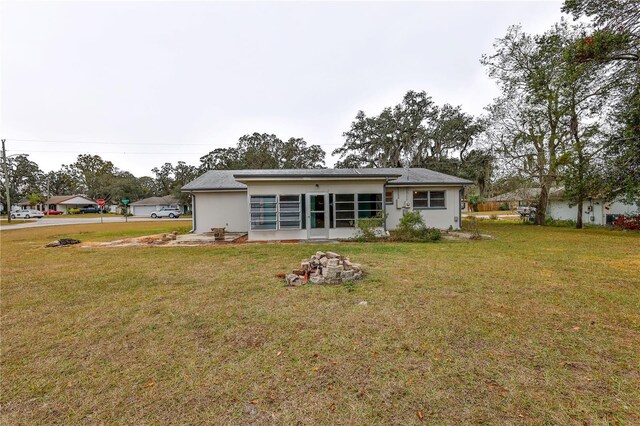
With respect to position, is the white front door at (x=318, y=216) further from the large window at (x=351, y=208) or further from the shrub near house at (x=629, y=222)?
the shrub near house at (x=629, y=222)

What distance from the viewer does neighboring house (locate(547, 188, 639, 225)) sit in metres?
16.0

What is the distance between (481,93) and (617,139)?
10995mm

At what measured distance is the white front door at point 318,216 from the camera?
11.0m

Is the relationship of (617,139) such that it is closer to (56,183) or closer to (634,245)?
(634,245)

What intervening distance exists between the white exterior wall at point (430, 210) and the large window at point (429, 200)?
6.3 inches

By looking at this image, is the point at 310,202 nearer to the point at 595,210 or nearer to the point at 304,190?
the point at 304,190

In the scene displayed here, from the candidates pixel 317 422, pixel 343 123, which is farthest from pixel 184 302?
pixel 343 123

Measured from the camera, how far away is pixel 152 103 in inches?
717

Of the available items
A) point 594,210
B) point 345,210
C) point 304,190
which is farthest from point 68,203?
point 594,210

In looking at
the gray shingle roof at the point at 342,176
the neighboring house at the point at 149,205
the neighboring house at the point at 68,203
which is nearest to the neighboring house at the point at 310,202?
the gray shingle roof at the point at 342,176

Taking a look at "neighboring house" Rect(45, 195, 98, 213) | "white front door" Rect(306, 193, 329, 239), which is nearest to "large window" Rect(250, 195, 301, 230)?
"white front door" Rect(306, 193, 329, 239)

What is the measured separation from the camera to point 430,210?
14078mm

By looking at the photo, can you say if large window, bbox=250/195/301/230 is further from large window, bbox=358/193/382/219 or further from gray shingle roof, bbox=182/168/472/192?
large window, bbox=358/193/382/219

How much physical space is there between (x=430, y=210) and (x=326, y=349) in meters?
12.6
